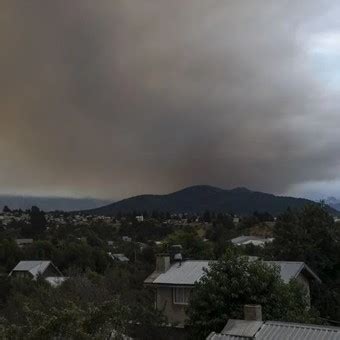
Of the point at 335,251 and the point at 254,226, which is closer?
the point at 335,251

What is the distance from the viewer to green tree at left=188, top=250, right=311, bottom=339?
21844mm

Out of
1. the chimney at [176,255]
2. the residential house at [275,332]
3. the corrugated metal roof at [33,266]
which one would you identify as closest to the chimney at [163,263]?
the chimney at [176,255]

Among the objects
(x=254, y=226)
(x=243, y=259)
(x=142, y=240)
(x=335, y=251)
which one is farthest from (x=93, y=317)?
(x=254, y=226)

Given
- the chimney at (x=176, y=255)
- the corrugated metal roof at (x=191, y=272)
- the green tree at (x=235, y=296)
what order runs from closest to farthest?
the green tree at (x=235, y=296) < the corrugated metal roof at (x=191, y=272) < the chimney at (x=176, y=255)

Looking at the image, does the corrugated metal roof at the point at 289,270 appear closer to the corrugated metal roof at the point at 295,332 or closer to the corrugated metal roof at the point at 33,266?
the corrugated metal roof at the point at 295,332

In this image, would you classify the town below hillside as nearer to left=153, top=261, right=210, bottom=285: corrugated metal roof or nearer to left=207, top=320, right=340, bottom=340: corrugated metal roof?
left=153, top=261, right=210, bottom=285: corrugated metal roof

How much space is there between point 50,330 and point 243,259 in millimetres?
13465

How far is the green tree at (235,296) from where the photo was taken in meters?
21.8

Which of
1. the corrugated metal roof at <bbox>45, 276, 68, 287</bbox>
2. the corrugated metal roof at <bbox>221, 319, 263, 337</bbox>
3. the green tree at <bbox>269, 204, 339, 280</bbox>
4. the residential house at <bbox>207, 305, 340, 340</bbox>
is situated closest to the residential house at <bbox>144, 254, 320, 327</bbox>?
the green tree at <bbox>269, 204, 339, 280</bbox>

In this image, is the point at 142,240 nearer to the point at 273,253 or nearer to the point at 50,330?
the point at 273,253

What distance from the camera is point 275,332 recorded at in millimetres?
15539

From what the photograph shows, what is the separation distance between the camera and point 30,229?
143375 millimetres

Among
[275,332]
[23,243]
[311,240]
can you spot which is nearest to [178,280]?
[311,240]

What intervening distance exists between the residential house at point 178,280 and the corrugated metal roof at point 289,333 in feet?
45.6
